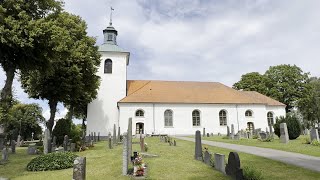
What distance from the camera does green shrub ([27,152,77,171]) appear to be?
37.2 feet

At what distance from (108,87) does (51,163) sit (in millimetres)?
28544

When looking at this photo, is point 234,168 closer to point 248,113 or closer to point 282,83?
point 248,113

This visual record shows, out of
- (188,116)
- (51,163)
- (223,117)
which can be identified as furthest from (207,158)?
(223,117)

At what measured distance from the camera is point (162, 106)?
128 ft

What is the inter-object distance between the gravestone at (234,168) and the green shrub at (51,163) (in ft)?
22.7

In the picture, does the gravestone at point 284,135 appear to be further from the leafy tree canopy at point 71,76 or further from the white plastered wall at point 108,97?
the white plastered wall at point 108,97

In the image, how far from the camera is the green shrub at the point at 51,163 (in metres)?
11.3

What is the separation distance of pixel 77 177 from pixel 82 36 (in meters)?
22.9

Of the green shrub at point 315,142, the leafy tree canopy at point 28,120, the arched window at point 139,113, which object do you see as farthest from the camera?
the leafy tree canopy at point 28,120

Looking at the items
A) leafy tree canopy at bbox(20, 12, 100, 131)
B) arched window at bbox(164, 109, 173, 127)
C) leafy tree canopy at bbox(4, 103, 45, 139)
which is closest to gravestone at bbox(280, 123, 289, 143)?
leafy tree canopy at bbox(20, 12, 100, 131)

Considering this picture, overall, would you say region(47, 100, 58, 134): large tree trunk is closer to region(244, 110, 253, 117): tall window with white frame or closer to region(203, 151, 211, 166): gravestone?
region(203, 151, 211, 166): gravestone

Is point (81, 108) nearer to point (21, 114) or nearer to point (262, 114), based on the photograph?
point (21, 114)

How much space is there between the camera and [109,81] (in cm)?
3994

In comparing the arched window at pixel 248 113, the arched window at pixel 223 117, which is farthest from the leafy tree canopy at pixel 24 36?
the arched window at pixel 248 113
